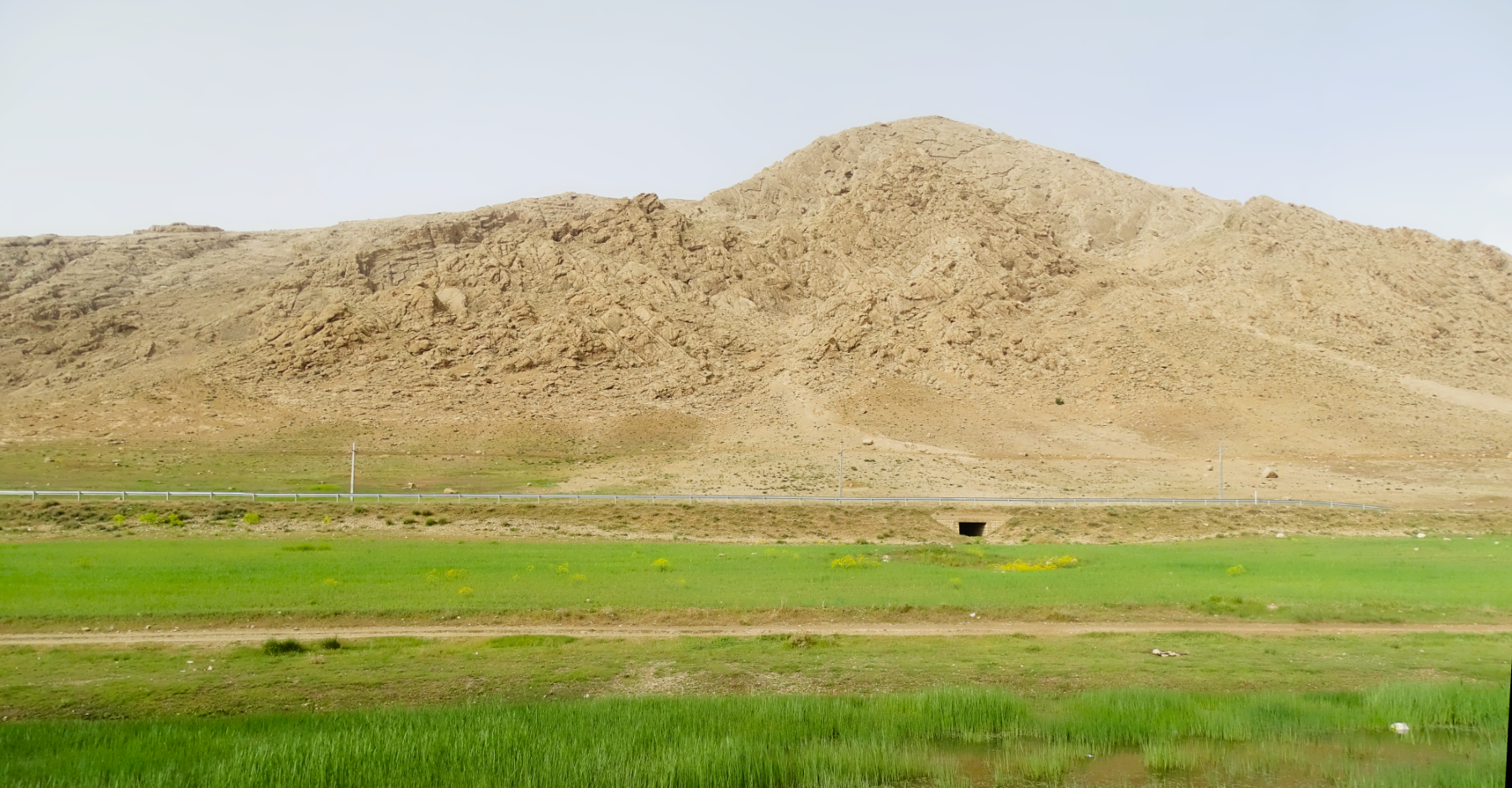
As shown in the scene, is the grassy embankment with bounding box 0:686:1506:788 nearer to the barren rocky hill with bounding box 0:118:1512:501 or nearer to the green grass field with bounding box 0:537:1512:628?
the green grass field with bounding box 0:537:1512:628

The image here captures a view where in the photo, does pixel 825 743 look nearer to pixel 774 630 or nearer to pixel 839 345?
pixel 774 630

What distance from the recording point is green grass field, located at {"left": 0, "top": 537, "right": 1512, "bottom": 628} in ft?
67.9

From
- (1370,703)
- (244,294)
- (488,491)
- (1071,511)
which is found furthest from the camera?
(244,294)

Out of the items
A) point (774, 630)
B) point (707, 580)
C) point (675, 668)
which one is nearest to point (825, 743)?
point (675, 668)

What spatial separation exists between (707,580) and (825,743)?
13267mm

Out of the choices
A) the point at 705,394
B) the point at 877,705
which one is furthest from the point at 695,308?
the point at 877,705

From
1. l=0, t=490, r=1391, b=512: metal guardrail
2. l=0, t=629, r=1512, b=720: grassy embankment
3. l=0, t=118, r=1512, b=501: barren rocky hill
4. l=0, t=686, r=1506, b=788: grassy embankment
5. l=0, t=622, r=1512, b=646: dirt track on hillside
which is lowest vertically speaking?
l=0, t=490, r=1391, b=512: metal guardrail

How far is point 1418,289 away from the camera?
291 ft

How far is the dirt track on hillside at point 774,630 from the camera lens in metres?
18.1

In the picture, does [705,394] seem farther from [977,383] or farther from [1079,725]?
[1079,725]

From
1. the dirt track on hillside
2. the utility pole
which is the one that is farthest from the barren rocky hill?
the dirt track on hillside

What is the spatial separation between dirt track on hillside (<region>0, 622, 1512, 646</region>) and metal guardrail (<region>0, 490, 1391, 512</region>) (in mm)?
23283

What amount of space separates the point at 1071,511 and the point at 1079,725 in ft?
105

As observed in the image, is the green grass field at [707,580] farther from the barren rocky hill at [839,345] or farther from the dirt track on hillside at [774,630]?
the barren rocky hill at [839,345]
